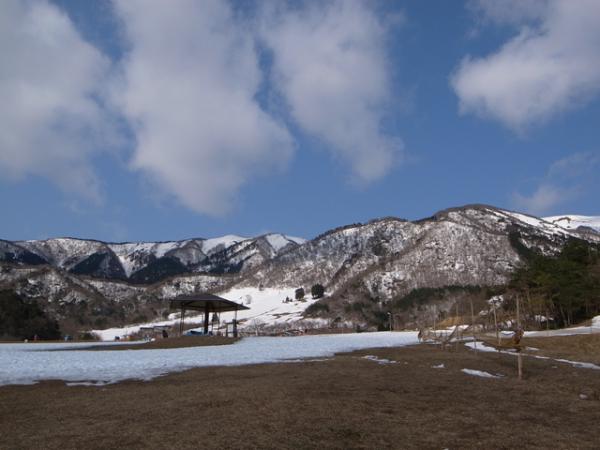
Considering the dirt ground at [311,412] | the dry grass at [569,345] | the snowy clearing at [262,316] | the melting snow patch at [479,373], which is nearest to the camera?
the dirt ground at [311,412]

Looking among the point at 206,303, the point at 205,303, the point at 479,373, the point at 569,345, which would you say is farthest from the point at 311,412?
the point at 205,303

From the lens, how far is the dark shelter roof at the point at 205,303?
151ft

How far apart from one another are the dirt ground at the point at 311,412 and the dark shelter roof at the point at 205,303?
107ft

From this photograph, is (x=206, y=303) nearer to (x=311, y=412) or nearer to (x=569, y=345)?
(x=569, y=345)

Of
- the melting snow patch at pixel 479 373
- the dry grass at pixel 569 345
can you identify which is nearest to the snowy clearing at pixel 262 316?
the dry grass at pixel 569 345

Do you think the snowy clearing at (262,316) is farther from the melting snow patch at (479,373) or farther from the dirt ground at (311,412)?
the dirt ground at (311,412)

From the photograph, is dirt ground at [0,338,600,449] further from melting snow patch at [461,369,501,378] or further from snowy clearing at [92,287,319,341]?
snowy clearing at [92,287,319,341]

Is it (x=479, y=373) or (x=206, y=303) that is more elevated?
(x=206, y=303)

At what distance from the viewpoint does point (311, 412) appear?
8523 millimetres

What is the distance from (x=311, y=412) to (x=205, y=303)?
4325cm

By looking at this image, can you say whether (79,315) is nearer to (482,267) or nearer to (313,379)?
(482,267)

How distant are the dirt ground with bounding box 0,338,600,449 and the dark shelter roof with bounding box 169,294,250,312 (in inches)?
1286

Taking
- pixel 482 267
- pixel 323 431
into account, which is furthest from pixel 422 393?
pixel 482 267

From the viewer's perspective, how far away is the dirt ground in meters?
6.92
